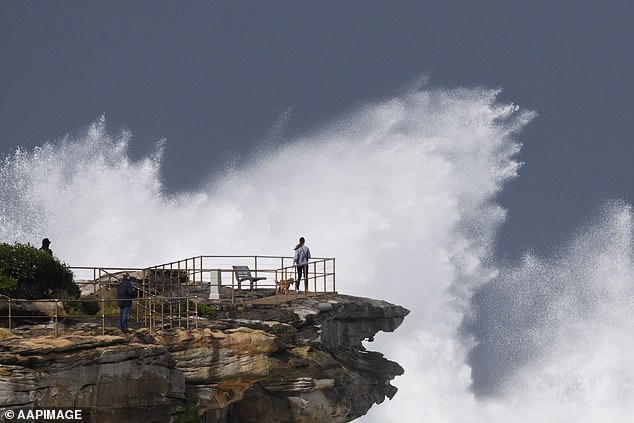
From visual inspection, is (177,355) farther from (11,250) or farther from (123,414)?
(11,250)

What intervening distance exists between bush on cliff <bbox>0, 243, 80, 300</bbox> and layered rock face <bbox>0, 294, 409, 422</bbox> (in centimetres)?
378

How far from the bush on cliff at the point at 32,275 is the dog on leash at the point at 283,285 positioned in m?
6.09

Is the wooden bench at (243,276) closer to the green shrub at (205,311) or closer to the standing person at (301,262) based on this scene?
the standing person at (301,262)

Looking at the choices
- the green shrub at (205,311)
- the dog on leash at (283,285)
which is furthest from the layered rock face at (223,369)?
the dog on leash at (283,285)

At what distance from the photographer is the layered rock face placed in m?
24.4

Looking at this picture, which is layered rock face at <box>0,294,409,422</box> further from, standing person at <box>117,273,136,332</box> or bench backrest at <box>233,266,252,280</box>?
bench backrest at <box>233,266,252,280</box>

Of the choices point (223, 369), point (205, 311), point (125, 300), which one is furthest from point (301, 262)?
point (125, 300)

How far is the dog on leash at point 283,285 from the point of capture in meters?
34.1

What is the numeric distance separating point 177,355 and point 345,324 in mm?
8868

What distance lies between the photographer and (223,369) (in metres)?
27.4

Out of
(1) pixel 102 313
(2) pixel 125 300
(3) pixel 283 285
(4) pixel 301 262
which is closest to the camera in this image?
(2) pixel 125 300

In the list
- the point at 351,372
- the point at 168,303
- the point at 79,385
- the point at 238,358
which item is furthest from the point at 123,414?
the point at 351,372

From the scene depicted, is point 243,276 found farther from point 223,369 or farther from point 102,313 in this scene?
point 223,369

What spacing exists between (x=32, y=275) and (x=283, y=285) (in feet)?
26.2
